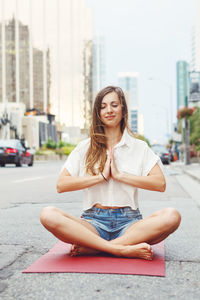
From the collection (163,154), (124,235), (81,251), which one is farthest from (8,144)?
(124,235)

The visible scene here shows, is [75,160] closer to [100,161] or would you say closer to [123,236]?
[100,161]

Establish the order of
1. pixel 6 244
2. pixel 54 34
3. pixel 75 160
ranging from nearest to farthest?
pixel 75 160
pixel 6 244
pixel 54 34

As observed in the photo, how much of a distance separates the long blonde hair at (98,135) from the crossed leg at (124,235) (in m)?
0.46

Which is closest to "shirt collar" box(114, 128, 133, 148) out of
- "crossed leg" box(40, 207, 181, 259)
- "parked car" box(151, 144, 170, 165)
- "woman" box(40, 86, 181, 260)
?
"woman" box(40, 86, 181, 260)

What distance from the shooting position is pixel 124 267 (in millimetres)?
3305

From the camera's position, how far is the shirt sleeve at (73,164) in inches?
151

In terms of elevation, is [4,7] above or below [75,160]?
above

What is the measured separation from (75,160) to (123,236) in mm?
734

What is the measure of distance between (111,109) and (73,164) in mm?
544

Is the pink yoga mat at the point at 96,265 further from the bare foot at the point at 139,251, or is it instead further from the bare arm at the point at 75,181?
the bare arm at the point at 75,181

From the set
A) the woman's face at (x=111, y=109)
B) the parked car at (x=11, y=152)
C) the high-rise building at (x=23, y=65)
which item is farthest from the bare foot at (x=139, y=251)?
the high-rise building at (x=23, y=65)

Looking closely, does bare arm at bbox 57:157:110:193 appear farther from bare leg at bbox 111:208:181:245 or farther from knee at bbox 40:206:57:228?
bare leg at bbox 111:208:181:245

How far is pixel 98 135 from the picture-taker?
3.86m

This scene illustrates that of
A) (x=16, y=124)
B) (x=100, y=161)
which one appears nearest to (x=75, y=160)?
(x=100, y=161)
